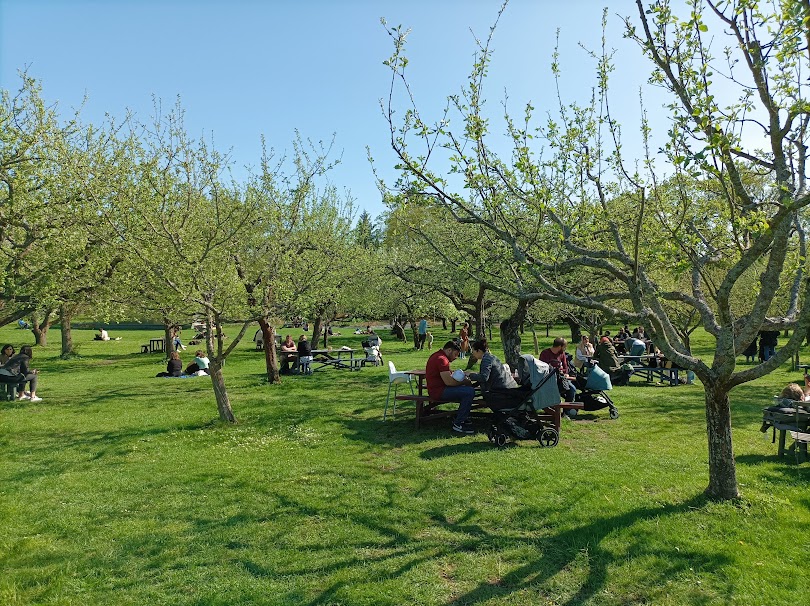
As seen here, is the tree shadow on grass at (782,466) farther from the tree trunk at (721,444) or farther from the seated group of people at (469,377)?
the seated group of people at (469,377)

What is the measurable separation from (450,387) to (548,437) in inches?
68.8

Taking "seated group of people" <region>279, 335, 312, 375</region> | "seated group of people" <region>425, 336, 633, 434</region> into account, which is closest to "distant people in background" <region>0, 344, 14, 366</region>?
"seated group of people" <region>279, 335, 312, 375</region>

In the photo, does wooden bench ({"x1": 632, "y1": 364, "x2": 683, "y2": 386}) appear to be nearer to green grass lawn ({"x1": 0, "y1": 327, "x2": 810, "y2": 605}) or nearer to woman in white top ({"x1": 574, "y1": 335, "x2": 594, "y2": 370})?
woman in white top ({"x1": 574, "y1": 335, "x2": 594, "y2": 370})

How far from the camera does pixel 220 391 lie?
33.4ft

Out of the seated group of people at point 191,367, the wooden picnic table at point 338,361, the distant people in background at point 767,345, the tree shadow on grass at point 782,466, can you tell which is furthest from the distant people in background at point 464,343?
the tree shadow on grass at point 782,466

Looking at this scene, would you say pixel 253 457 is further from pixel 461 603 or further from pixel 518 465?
pixel 461 603

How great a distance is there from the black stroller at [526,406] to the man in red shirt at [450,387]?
547 mm

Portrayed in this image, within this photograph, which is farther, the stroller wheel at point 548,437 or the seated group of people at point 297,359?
the seated group of people at point 297,359

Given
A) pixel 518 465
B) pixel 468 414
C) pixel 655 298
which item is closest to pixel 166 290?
pixel 468 414

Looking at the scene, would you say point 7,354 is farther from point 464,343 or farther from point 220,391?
point 464,343

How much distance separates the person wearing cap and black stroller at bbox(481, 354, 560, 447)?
6.32 meters

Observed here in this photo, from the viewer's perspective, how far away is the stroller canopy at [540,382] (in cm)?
841

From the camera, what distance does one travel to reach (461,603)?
4.13 metres

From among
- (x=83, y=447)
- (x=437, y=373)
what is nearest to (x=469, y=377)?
(x=437, y=373)
